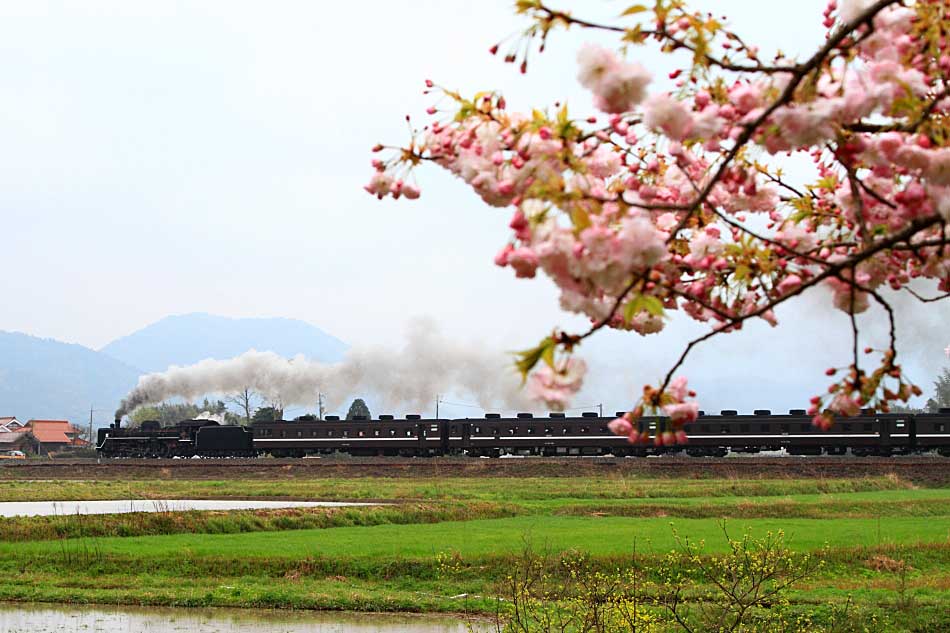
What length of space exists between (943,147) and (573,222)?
1.70 meters

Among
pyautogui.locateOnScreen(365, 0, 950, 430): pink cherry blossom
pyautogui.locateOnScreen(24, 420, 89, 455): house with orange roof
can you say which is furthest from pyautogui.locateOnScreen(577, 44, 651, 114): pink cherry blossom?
pyautogui.locateOnScreen(24, 420, 89, 455): house with orange roof

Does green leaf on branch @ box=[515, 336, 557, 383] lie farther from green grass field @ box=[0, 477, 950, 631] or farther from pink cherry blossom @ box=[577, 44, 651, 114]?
green grass field @ box=[0, 477, 950, 631]

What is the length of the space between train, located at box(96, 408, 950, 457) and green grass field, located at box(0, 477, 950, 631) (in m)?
18.4

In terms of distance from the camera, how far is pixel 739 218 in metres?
7.24

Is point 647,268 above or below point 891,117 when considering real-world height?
below

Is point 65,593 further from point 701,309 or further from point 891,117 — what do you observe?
point 891,117

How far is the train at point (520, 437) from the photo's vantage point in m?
63.6

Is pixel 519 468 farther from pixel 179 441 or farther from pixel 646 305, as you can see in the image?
pixel 646 305

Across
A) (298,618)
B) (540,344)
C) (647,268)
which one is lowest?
(298,618)

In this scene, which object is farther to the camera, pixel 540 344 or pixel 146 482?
pixel 146 482

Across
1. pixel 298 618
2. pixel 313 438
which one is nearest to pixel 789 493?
pixel 298 618

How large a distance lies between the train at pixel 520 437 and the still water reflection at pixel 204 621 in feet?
120

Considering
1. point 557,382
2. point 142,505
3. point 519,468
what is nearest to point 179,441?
point 519,468

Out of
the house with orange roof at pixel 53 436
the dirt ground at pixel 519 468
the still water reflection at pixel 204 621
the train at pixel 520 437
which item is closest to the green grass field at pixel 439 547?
the still water reflection at pixel 204 621
